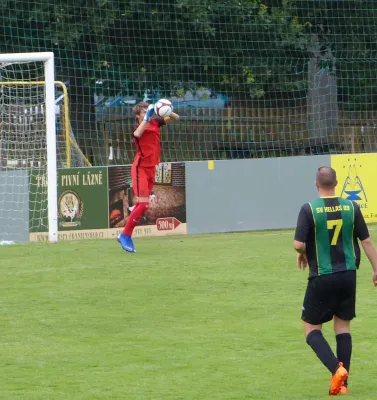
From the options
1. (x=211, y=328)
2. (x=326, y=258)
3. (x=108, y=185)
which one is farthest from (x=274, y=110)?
(x=326, y=258)

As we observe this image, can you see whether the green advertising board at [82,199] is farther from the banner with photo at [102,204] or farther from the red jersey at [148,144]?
the red jersey at [148,144]

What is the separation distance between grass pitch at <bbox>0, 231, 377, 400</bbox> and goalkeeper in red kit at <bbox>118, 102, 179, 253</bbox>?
0.44 metres

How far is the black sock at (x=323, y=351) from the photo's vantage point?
23.0 ft

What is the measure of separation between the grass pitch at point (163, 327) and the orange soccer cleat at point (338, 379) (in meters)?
0.15

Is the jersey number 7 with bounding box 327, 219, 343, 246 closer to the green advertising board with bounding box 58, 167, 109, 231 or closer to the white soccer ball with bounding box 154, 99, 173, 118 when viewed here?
the white soccer ball with bounding box 154, 99, 173, 118

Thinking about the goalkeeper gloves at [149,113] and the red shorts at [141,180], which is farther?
the red shorts at [141,180]

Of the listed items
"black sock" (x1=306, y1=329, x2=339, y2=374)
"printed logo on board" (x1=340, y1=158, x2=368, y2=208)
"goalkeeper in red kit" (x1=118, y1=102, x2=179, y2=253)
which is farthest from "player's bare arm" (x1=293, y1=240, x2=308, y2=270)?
"printed logo on board" (x1=340, y1=158, x2=368, y2=208)

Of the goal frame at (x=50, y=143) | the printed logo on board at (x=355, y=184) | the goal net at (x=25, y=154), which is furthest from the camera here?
the printed logo on board at (x=355, y=184)

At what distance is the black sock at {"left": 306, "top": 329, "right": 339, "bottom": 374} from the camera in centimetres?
702

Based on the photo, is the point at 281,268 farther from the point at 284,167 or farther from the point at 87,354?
the point at 284,167

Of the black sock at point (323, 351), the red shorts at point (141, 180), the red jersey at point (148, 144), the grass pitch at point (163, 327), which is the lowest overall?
the grass pitch at point (163, 327)

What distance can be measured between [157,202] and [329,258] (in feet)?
42.1

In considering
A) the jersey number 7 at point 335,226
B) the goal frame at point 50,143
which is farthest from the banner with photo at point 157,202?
the jersey number 7 at point 335,226

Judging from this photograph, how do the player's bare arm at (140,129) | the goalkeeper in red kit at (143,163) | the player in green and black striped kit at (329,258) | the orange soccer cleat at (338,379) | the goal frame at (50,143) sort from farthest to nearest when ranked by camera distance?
the goal frame at (50,143) < the goalkeeper in red kit at (143,163) < the player's bare arm at (140,129) < the player in green and black striped kit at (329,258) < the orange soccer cleat at (338,379)
